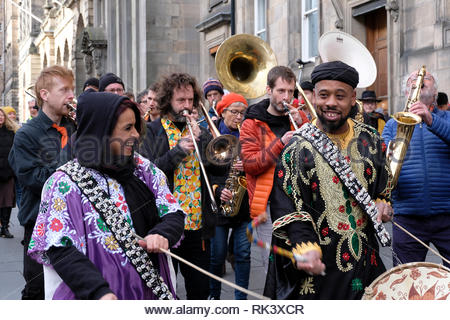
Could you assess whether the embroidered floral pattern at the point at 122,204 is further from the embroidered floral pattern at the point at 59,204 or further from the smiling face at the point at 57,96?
the smiling face at the point at 57,96

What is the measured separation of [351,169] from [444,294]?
751mm

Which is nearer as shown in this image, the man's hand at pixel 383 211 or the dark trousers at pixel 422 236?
the man's hand at pixel 383 211

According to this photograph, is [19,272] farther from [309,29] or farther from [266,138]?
[309,29]

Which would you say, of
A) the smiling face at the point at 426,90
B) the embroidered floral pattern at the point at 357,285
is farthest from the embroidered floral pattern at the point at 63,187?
the smiling face at the point at 426,90

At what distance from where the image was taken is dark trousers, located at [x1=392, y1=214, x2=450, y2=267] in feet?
15.0

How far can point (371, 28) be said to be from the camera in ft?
36.6

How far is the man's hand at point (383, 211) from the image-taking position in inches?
127

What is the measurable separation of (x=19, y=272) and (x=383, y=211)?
504 centimetres

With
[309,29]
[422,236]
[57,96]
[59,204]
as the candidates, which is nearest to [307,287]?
[59,204]

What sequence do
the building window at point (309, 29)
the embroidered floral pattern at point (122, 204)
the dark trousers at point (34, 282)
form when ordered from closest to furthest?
the embroidered floral pattern at point (122, 204) → the dark trousers at point (34, 282) → the building window at point (309, 29)

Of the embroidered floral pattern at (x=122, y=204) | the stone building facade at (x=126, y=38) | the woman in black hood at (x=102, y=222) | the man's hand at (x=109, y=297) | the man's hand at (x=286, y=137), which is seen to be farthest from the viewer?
the stone building facade at (x=126, y=38)

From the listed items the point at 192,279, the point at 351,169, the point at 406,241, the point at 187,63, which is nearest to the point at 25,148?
the point at 192,279

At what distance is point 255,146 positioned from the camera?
4.76m
